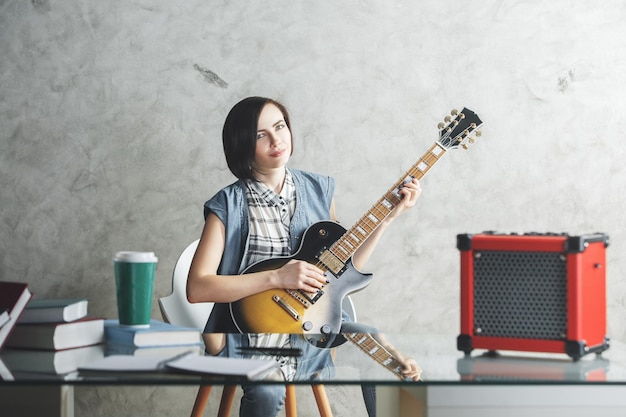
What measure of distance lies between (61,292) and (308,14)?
141 centimetres

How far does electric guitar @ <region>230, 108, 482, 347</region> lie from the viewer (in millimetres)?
2066

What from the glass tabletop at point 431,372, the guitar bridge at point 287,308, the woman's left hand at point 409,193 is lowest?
the guitar bridge at point 287,308

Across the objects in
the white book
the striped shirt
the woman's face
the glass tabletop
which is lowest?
the glass tabletop

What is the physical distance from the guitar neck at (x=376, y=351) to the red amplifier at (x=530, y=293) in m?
0.13

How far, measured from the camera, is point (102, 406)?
3.08 meters

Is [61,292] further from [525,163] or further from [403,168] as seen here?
[525,163]

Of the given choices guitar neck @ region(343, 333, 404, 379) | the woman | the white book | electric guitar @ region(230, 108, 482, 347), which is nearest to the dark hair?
the woman

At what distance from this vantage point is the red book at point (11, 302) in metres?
1.34

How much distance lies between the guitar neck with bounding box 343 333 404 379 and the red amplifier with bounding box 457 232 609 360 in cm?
13

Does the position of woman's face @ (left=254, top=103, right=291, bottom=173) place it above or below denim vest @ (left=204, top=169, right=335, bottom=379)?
above

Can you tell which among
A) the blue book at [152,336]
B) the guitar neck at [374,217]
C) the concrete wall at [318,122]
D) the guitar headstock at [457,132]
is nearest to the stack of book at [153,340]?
the blue book at [152,336]

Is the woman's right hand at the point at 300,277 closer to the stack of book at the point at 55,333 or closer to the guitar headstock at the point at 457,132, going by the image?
the guitar headstock at the point at 457,132

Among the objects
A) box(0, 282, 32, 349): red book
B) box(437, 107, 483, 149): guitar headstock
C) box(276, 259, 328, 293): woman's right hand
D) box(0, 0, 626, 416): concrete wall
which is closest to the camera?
box(0, 282, 32, 349): red book

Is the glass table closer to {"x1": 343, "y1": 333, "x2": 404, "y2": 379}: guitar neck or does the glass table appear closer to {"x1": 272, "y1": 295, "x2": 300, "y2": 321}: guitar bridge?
{"x1": 343, "y1": 333, "x2": 404, "y2": 379}: guitar neck
